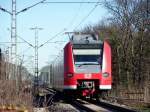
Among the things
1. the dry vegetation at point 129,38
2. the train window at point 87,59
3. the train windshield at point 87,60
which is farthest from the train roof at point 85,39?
the dry vegetation at point 129,38

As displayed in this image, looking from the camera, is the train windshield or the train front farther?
the train windshield

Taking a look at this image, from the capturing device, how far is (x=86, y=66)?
2634 centimetres

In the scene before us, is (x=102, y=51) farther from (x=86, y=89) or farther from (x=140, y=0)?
(x=140, y=0)

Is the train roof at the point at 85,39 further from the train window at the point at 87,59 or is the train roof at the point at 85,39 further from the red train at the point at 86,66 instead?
the train window at the point at 87,59

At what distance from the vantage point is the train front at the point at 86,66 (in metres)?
26.2

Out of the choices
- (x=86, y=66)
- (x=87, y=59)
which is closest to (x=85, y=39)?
(x=87, y=59)

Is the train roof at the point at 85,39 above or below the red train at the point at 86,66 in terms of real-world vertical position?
above

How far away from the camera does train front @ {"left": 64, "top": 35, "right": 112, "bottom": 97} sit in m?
26.2

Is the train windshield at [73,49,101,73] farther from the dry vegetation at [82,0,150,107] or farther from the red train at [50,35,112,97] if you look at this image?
the dry vegetation at [82,0,150,107]

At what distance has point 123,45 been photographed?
5441 centimetres

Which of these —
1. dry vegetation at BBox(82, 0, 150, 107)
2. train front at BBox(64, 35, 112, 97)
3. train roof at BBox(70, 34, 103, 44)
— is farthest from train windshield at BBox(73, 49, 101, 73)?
dry vegetation at BBox(82, 0, 150, 107)

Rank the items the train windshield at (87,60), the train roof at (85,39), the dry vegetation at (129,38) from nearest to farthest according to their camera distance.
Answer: the train windshield at (87,60) → the train roof at (85,39) → the dry vegetation at (129,38)

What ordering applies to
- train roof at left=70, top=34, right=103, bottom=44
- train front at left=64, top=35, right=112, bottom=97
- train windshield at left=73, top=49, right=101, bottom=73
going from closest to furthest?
train front at left=64, top=35, right=112, bottom=97 < train windshield at left=73, top=49, right=101, bottom=73 < train roof at left=70, top=34, right=103, bottom=44

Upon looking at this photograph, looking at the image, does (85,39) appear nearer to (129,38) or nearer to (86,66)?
(86,66)
